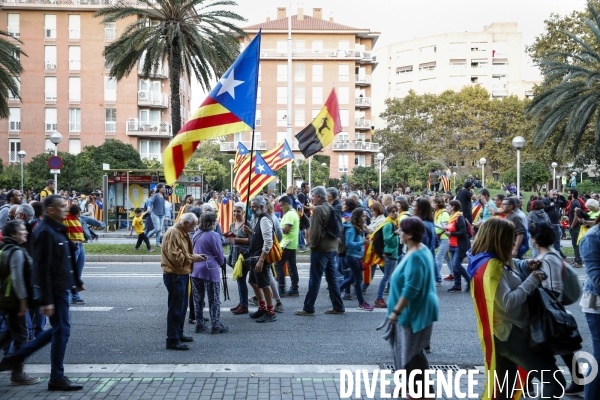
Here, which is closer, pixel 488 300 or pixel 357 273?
pixel 488 300

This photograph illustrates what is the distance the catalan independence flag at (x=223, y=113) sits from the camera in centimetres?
913

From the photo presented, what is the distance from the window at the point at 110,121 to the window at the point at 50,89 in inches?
193

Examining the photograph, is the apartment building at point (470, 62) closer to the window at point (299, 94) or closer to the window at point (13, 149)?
the window at point (299, 94)

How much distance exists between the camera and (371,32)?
76312 mm

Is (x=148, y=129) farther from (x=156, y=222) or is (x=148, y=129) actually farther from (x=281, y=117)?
(x=156, y=222)

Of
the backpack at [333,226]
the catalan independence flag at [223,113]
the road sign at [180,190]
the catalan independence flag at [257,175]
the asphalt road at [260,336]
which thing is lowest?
the asphalt road at [260,336]

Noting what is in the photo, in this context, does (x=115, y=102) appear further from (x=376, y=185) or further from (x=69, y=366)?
(x=69, y=366)

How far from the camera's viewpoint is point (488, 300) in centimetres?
475

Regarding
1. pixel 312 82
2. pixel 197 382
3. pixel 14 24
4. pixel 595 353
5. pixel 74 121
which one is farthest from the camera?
pixel 312 82

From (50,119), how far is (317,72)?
102ft

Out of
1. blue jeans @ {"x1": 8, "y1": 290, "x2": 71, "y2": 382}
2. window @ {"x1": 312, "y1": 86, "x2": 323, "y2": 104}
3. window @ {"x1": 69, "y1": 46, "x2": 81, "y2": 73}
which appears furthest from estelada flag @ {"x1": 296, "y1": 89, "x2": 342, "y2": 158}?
window @ {"x1": 312, "y1": 86, "x2": 323, "y2": 104}

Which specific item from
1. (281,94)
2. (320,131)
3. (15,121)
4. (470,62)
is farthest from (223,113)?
(470,62)

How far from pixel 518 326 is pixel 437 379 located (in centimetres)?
178

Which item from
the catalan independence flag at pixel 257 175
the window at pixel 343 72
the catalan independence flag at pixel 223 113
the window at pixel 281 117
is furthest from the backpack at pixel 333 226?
the window at pixel 343 72
